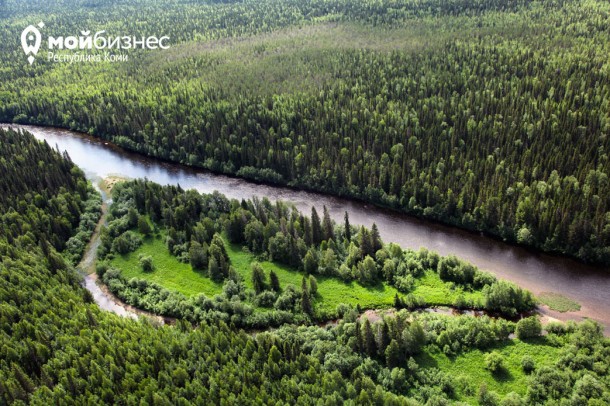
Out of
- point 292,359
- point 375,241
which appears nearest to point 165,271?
point 292,359

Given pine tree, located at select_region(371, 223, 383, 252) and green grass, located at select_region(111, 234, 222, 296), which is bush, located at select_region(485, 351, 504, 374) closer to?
pine tree, located at select_region(371, 223, 383, 252)

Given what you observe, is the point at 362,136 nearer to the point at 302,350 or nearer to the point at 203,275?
the point at 203,275

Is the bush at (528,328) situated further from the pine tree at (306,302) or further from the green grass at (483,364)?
the pine tree at (306,302)

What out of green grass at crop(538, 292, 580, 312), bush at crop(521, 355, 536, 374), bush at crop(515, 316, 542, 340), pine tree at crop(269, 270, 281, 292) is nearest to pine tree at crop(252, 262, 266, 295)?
pine tree at crop(269, 270, 281, 292)

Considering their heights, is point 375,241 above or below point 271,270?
above

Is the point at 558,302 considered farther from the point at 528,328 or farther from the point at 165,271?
the point at 165,271

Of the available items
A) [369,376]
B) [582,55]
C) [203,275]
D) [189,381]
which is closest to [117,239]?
[203,275]

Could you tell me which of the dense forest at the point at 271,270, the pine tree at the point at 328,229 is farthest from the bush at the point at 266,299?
the pine tree at the point at 328,229
